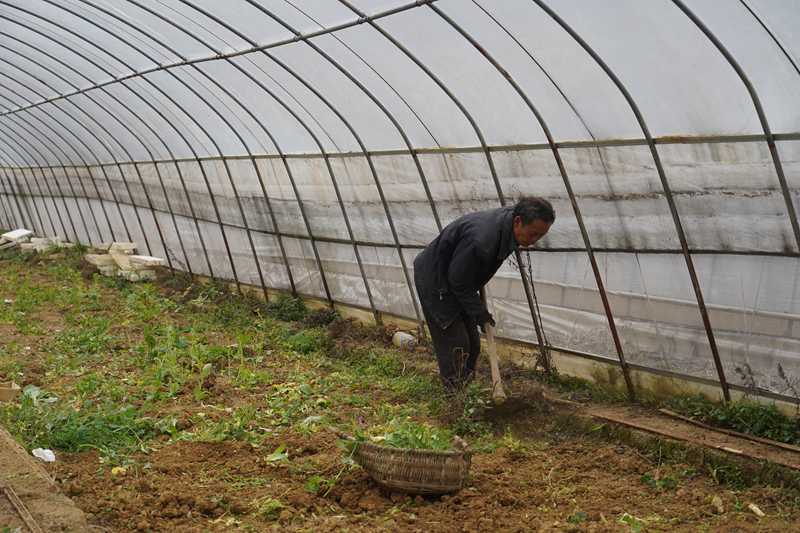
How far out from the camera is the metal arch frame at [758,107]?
20.4 feet

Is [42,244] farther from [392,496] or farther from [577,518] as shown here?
[577,518]

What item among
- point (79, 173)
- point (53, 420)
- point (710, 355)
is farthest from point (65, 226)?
point (710, 355)

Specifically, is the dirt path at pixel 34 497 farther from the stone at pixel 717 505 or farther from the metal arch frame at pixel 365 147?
the metal arch frame at pixel 365 147

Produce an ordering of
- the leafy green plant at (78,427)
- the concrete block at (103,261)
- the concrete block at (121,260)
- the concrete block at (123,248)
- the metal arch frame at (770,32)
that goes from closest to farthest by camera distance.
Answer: the metal arch frame at (770,32) < the leafy green plant at (78,427) < the concrete block at (121,260) < the concrete block at (103,261) < the concrete block at (123,248)

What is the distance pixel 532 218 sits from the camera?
6555 mm

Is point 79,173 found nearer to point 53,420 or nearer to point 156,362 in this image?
point 156,362

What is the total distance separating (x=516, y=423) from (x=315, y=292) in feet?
19.8

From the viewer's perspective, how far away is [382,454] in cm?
553

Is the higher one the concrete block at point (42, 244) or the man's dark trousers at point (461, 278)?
the man's dark trousers at point (461, 278)

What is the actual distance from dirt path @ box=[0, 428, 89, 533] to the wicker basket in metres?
1.68

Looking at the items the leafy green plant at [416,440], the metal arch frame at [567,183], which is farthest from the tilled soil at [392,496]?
the metal arch frame at [567,183]

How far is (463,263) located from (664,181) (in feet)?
5.55

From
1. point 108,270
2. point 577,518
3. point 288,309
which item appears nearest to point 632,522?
point 577,518

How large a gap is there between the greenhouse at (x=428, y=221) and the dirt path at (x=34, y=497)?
0.15 metres
